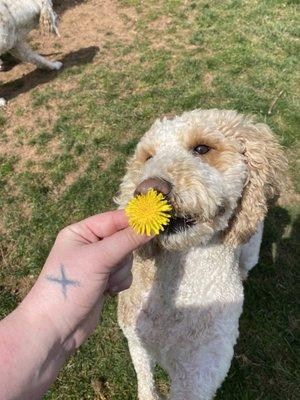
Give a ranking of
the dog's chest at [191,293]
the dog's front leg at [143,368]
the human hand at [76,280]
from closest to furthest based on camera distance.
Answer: the human hand at [76,280]
the dog's chest at [191,293]
the dog's front leg at [143,368]

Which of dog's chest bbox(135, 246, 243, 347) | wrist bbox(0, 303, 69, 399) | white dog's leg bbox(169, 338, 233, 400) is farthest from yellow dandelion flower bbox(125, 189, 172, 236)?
white dog's leg bbox(169, 338, 233, 400)

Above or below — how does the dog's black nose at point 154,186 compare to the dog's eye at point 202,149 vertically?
above

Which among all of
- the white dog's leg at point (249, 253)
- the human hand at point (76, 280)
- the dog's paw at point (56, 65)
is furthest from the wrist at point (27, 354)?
the dog's paw at point (56, 65)

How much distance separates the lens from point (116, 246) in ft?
5.22

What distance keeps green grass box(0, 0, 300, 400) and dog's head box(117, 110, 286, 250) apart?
1599mm

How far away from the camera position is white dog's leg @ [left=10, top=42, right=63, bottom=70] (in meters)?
6.34

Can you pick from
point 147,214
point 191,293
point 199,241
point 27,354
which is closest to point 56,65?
point 191,293

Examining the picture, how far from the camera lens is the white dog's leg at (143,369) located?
9.13 feet

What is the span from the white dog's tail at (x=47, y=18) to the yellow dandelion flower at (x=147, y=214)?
5.27 meters

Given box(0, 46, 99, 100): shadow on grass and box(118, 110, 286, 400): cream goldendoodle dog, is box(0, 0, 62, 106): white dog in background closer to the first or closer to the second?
box(0, 46, 99, 100): shadow on grass

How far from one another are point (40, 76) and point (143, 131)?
2.12m

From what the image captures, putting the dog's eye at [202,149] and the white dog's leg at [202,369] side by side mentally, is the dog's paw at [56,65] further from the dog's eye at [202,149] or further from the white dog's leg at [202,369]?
the white dog's leg at [202,369]

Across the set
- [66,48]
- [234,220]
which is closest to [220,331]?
[234,220]

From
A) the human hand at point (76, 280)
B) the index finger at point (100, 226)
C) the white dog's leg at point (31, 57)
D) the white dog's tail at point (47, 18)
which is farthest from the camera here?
the white dog's leg at point (31, 57)
